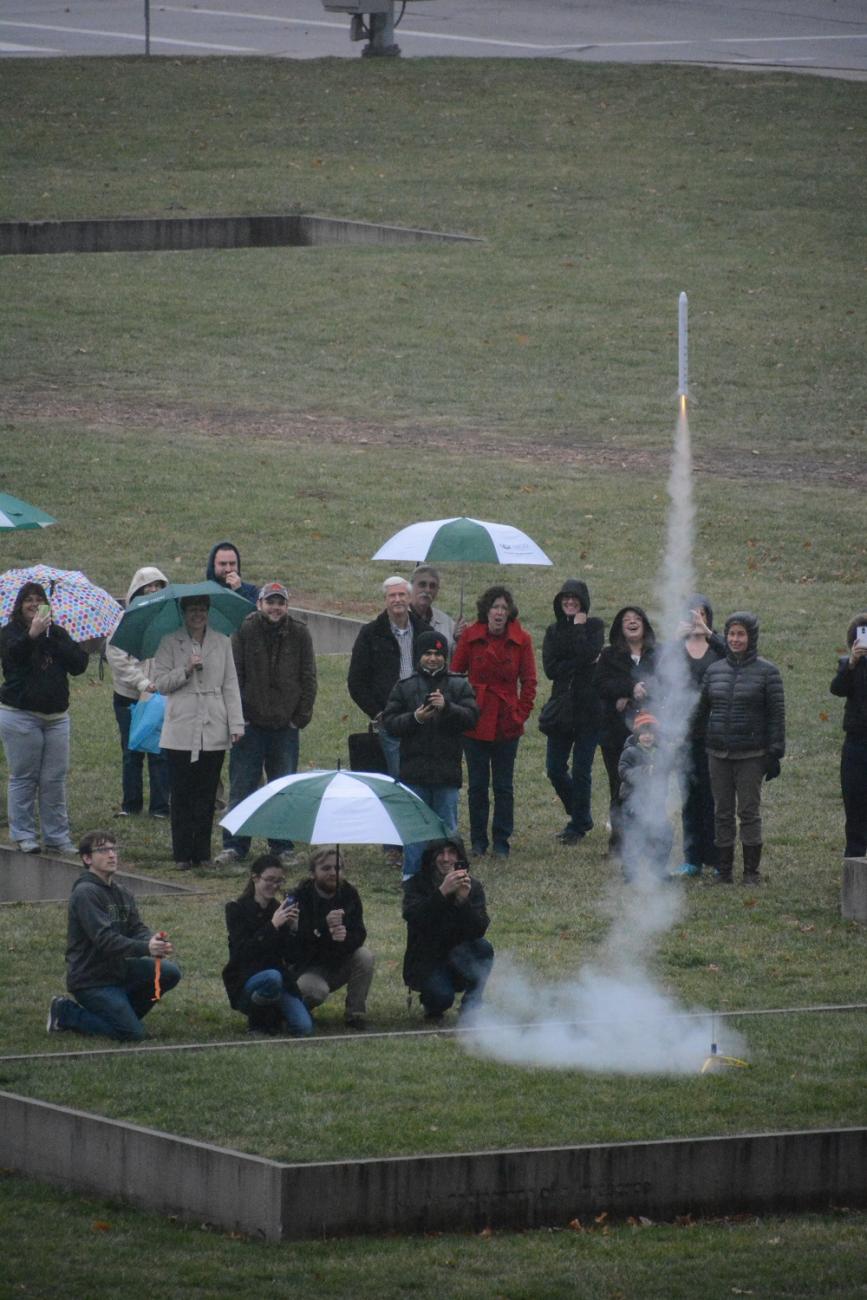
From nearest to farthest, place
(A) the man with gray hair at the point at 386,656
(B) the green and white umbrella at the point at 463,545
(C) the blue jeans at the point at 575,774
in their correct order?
(A) the man with gray hair at the point at 386,656 → (C) the blue jeans at the point at 575,774 → (B) the green and white umbrella at the point at 463,545

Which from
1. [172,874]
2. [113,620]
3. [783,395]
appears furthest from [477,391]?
[172,874]

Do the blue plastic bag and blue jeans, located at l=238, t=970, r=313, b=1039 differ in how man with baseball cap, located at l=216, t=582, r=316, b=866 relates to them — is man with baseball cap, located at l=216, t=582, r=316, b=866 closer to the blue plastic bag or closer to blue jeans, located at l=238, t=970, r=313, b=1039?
the blue plastic bag

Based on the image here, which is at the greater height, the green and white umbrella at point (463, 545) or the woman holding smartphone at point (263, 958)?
the green and white umbrella at point (463, 545)

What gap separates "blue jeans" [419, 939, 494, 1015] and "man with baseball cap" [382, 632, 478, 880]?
2588mm

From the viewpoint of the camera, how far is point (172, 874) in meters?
16.8

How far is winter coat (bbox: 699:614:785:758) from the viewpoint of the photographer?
53.9ft

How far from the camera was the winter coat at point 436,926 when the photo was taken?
13555 mm

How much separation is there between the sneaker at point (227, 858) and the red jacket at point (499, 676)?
6.35ft

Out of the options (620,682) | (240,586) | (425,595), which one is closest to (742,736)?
(620,682)

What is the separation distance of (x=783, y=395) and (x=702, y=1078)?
21.8 m

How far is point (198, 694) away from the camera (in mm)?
16953

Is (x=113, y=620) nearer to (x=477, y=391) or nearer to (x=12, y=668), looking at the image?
(x=12, y=668)

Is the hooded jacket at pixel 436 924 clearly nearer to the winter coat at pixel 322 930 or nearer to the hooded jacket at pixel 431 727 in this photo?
the winter coat at pixel 322 930

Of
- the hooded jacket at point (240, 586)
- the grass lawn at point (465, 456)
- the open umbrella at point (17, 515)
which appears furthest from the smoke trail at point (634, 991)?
the open umbrella at point (17, 515)
